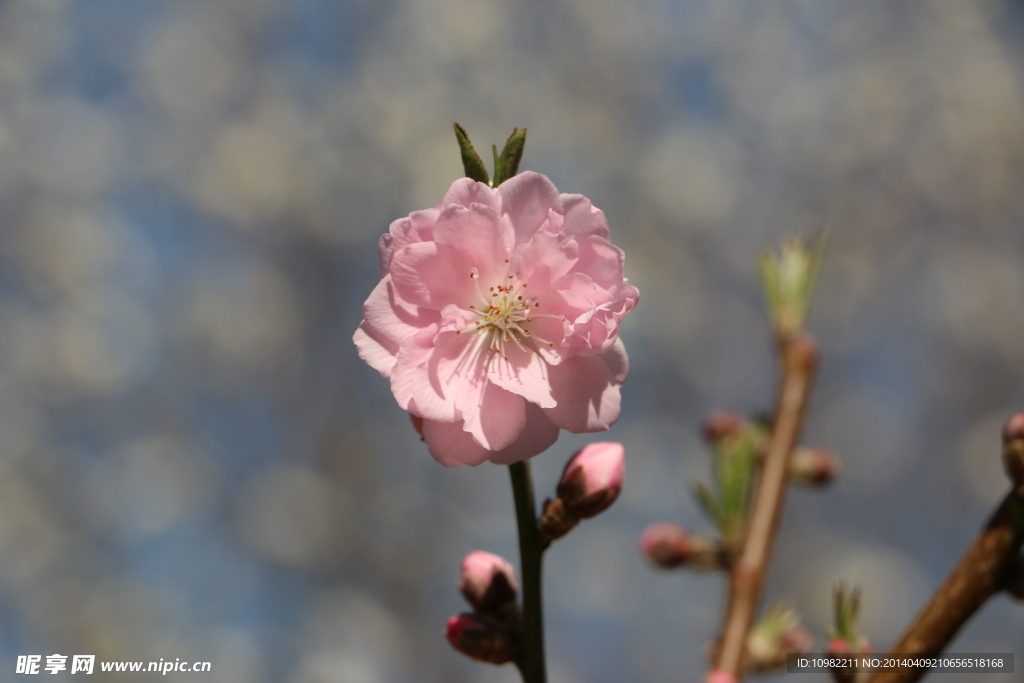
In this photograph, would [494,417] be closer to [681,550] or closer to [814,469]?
[681,550]

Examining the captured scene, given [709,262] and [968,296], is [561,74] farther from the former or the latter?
[968,296]

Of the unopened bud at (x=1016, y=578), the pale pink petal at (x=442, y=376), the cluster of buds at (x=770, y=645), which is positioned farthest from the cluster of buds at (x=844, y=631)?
the pale pink petal at (x=442, y=376)

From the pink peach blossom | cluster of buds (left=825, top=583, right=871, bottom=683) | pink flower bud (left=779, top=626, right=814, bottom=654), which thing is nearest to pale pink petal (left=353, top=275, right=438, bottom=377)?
the pink peach blossom

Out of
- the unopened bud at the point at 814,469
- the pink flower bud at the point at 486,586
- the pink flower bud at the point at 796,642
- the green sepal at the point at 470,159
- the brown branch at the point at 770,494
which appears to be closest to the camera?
the green sepal at the point at 470,159

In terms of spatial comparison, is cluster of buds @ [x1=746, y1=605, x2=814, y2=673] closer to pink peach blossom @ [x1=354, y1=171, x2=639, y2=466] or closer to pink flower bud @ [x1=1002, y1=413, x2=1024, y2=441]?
pink flower bud @ [x1=1002, y1=413, x2=1024, y2=441]

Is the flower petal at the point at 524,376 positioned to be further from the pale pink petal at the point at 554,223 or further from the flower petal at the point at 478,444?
the pale pink petal at the point at 554,223

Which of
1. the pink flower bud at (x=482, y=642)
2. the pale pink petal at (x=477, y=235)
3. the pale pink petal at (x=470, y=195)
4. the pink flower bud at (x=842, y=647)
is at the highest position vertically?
the pale pink petal at (x=470, y=195)

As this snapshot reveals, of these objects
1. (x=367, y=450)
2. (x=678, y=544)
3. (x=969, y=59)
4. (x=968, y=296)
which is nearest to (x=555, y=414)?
(x=678, y=544)
